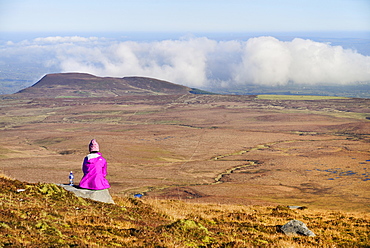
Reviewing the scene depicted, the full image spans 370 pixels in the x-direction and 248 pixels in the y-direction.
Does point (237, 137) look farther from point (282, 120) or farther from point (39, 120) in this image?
point (39, 120)

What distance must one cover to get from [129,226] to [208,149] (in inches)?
2880

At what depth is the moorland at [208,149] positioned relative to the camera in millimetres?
48656

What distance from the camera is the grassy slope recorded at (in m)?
10.7

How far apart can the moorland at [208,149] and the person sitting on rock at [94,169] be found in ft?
12.7

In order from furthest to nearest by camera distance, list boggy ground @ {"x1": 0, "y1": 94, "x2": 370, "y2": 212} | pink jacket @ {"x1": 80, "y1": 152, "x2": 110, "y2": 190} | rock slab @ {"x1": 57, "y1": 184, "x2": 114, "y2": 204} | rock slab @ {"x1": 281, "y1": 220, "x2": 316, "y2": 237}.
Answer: boggy ground @ {"x1": 0, "y1": 94, "x2": 370, "y2": 212}, rock slab @ {"x1": 57, "y1": 184, "x2": 114, "y2": 204}, pink jacket @ {"x1": 80, "y1": 152, "x2": 110, "y2": 190}, rock slab @ {"x1": 281, "y1": 220, "x2": 316, "y2": 237}

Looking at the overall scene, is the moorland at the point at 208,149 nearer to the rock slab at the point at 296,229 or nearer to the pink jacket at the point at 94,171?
the pink jacket at the point at 94,171

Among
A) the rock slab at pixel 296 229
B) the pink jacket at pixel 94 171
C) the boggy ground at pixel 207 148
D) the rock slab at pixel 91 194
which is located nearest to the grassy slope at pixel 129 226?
the rock slab at pixel 296 229

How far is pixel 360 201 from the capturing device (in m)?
43.6

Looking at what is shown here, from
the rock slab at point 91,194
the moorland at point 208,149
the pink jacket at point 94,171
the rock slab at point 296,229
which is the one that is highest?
the pink jacket at point 94,171

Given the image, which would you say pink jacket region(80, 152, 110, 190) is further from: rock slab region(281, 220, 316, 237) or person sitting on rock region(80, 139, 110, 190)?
rock slab region(281, 220, 316, 237)

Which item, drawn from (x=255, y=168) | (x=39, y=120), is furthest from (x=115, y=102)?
(x=255, y=168)

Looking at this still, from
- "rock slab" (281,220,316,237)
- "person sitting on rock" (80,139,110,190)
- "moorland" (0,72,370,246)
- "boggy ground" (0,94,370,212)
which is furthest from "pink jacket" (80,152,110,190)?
"boggy ground" (0,94,370,212)

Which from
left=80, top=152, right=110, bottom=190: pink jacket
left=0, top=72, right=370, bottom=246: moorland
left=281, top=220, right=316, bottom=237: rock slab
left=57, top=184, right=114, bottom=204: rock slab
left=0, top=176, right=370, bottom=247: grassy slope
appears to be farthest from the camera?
left=0, top=72, right=370, bottom=246: moorland

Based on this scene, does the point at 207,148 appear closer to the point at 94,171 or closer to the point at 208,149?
the point at 208,149
